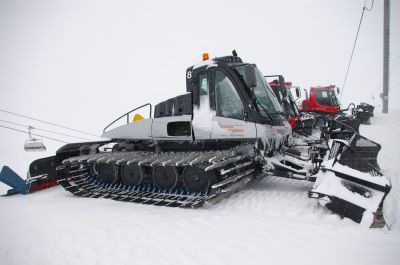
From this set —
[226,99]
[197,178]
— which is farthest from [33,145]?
[226,99]

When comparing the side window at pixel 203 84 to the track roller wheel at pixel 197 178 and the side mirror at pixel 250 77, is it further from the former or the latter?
the track roller wheel at pixel 197 178

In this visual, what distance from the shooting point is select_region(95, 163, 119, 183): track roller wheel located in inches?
279

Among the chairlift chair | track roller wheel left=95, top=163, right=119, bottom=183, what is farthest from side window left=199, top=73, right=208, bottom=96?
the chairlift chair

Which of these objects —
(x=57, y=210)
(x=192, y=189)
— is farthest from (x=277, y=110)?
(x=57, y=210)

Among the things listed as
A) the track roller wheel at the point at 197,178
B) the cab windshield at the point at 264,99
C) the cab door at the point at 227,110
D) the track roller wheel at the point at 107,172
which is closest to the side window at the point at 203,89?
the cab door at the point at 227,110

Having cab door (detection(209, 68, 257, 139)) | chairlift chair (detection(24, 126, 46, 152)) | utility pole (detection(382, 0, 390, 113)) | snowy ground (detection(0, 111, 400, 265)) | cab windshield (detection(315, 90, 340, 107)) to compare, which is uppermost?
utility pole (detection(382, 0, 390, 113))

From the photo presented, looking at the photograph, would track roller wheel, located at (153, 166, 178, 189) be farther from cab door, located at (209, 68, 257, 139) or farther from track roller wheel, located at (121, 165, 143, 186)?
cab door, located at (209, 68, 257, 139)

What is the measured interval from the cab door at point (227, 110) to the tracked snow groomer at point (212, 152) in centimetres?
2

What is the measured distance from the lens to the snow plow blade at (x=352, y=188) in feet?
14.0

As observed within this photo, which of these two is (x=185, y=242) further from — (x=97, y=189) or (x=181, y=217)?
(x=97, y=189)

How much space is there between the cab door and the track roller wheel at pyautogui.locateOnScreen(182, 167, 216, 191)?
880mm

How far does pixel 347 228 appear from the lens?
13.8ft

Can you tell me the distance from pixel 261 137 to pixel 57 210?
4.31 m

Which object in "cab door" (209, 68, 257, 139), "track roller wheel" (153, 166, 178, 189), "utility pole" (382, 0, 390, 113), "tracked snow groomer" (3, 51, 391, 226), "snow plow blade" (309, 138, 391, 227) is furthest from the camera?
"utility pole" (382, 0, 390, 113)
